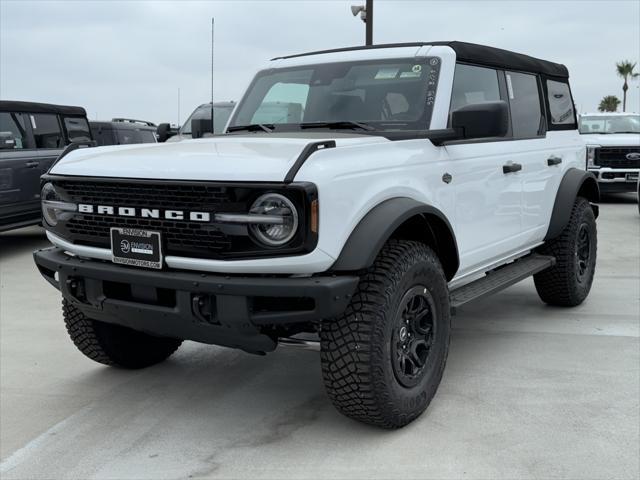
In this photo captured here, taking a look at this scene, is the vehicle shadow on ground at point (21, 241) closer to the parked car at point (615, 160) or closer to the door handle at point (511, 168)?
the door handle at point (511, 168)

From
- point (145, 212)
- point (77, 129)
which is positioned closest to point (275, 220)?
point (145, 212)

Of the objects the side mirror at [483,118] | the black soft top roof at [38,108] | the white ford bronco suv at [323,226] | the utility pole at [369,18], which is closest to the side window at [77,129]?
the black soft top roof at [38,108]

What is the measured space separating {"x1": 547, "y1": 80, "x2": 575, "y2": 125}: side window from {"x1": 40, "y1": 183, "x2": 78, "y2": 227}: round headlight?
3.69 metres

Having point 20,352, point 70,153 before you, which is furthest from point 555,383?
point 20,352

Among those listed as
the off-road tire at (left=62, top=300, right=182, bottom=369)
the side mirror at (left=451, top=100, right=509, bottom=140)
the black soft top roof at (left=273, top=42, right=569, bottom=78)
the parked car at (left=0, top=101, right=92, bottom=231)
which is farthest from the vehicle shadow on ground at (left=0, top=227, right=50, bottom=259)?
the side mirror at (left=451, top=100, right=509, bottom=140)

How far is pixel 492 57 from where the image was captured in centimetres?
467

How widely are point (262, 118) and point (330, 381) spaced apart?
206 cm

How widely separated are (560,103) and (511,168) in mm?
1622

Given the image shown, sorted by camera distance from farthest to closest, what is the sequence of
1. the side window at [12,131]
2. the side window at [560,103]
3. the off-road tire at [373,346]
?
the side window at [12,131] < the side window at [560,103] < the off-road tire at [373,346]

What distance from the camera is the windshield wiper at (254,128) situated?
14.1 ft

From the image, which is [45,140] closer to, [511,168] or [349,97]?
Result: [349,97]

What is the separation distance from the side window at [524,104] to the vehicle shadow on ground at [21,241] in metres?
6.36

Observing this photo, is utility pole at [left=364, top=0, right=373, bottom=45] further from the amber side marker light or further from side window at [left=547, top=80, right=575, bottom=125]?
the amber side marker light

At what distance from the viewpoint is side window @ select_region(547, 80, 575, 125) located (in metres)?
5.55
